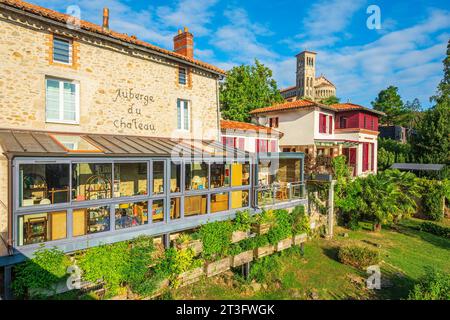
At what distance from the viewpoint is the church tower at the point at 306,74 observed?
110 meters

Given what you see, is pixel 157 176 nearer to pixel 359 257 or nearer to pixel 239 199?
pixel 239 199

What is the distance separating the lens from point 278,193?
17484mm

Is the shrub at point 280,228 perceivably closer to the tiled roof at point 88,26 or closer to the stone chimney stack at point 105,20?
the tiled roof at point 88,26

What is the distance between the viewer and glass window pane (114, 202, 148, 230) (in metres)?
10.3

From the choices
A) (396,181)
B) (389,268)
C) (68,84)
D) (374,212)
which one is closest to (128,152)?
(68,84)

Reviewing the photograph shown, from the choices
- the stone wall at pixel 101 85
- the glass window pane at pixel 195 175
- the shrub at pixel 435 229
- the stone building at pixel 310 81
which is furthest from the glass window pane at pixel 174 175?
the stone building at pixel 310 81

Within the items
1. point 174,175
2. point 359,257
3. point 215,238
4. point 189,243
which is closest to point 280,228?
point 215,238

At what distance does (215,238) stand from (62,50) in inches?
410

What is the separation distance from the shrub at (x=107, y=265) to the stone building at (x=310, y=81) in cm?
10732

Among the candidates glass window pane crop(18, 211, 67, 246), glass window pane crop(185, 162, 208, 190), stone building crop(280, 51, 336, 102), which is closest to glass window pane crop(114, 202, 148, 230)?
glass window pane crop(18, 211, 67, 246)

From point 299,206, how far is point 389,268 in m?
5.98
